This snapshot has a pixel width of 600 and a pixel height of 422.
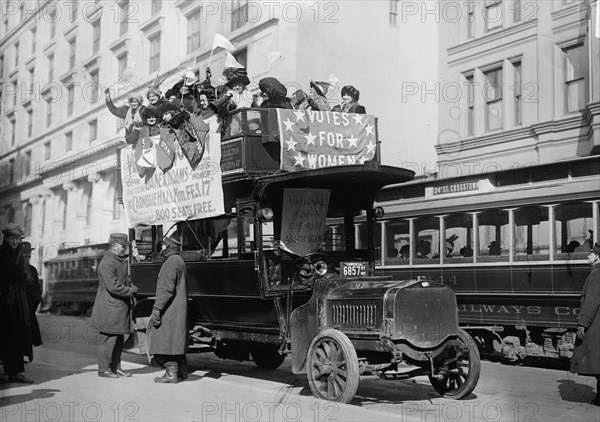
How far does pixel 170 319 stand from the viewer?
9453 mm

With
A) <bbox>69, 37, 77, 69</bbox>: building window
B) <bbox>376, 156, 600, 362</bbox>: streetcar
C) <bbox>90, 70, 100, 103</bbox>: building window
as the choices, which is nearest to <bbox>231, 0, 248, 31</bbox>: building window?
<bbox>90, 70, 100, 103</bbox>: building window

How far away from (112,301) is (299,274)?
8.07 ft

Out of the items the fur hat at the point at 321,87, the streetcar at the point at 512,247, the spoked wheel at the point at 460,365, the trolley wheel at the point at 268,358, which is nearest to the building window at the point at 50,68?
the streetcar at the point at 512,247

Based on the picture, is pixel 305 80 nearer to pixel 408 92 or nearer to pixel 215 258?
pixel 408 92

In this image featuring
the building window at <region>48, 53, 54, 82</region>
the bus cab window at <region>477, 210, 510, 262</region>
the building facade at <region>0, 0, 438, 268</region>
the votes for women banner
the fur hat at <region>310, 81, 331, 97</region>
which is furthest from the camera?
the building facade at <region>0, 0, 438, 268</region>

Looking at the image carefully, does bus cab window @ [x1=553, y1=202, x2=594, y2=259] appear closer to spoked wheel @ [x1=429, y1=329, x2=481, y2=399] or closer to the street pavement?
the street pavement

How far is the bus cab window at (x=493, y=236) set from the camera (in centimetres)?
1392

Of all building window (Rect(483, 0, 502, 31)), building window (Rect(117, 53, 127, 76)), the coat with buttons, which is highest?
building window (Rect(483, 0, 502, 31))

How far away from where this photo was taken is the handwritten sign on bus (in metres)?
9.80

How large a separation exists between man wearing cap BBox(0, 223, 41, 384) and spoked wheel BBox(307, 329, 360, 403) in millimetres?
3661

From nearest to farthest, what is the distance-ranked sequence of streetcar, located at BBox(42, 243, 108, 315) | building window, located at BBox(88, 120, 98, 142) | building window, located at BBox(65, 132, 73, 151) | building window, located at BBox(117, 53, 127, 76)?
building window, located at BBox(65, 132, 73, 151) < building window, located at BBox(88, 120, 98, 142) < building window, located at BBox(117, 53, 127, 76) < streetcar, located at BBox(42, 243, 108, 315)

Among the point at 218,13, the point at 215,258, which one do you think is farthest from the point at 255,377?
the point at 218,13

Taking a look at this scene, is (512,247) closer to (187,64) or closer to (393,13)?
(187,64)

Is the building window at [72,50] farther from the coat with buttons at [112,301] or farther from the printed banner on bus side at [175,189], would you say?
A: the coat with buttons at [112,301]
